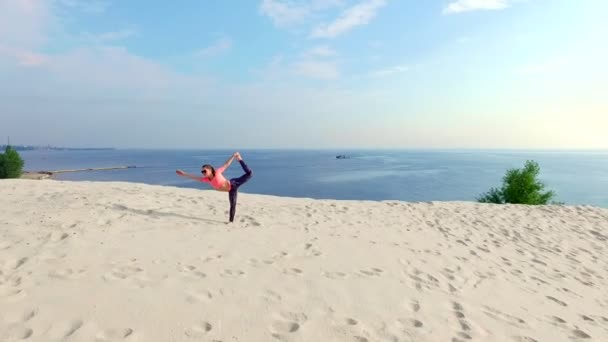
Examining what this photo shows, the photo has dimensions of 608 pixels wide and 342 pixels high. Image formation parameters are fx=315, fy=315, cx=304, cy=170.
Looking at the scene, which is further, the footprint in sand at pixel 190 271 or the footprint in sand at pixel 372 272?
the footprint in sand at pixel 372 272

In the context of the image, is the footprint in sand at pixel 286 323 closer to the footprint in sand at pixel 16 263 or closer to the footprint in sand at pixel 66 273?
the footprint in sand at pixel 66 273

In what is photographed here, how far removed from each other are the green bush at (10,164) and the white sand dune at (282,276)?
64284 mm

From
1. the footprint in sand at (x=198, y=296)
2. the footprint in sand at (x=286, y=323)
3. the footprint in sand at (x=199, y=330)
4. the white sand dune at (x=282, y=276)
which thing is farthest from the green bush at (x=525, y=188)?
the footprint in sand at (x=199, y=330)

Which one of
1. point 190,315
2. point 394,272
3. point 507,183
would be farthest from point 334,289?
point 507,183

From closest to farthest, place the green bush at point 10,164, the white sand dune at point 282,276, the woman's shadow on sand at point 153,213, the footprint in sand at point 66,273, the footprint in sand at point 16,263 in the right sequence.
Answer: the white sand dune at point 282,276
the footprint in sand at point 66,273
the footprint in sand at point 16,263
the woman's shadow on sand at point 153,213
the green bush at point 10,164

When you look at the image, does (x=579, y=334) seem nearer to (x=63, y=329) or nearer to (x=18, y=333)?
(x=63, y=329)

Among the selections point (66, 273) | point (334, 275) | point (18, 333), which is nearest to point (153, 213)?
point (66, 273)

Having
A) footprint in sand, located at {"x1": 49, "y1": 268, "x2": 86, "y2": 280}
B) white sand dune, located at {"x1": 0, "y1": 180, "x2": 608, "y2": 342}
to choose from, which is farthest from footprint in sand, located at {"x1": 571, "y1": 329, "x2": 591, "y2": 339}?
footprint in sand, located at {"x1": 49, "y1": 268, "x2": 86, "y2": 280}

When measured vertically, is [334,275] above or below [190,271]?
below

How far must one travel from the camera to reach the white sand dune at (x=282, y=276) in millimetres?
3588

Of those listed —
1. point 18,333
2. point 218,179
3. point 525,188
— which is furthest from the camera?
point 525,188

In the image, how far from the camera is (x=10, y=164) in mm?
56750

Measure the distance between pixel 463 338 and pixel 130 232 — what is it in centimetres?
659

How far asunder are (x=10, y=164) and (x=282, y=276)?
73850 millimetres
